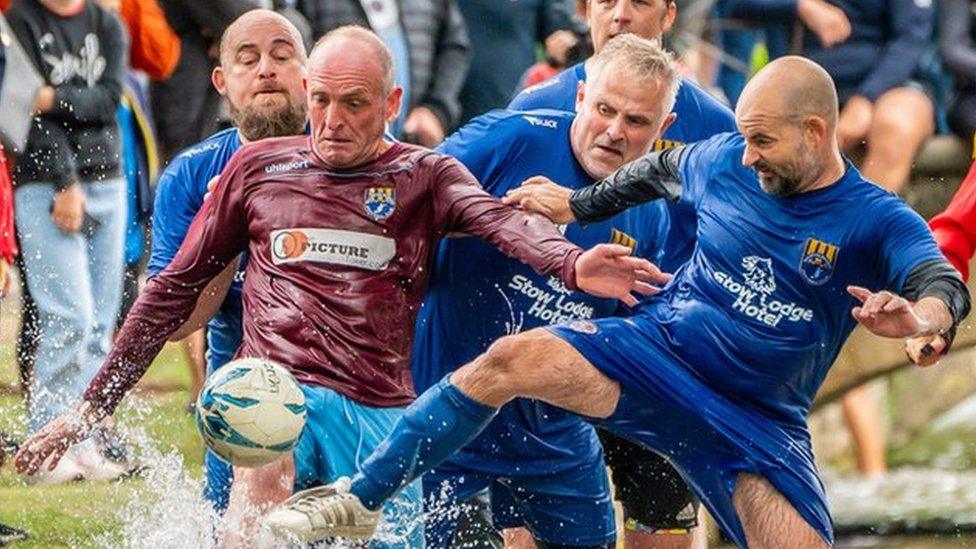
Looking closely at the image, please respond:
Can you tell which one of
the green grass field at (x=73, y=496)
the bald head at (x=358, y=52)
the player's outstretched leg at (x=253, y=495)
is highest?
the bald head at (x=358, y=52)

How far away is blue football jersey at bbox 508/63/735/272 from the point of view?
9.09m

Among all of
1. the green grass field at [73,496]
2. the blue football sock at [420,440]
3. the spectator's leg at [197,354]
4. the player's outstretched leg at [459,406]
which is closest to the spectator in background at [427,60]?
the spectator's leg at [197,354]

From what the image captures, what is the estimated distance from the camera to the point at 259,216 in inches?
317

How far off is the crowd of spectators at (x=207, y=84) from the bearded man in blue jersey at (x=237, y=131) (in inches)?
55.7

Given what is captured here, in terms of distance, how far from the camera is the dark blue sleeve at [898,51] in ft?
40.7

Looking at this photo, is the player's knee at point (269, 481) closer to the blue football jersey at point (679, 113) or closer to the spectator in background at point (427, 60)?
the blue football jersey at point (679, 113)

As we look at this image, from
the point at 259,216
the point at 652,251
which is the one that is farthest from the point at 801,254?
the point at 259,216

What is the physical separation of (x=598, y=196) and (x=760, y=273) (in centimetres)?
60

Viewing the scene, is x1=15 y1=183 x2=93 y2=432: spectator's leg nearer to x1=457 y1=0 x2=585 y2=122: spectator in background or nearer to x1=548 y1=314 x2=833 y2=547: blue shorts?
x1=457 y1=0 x2=585 y2=122: spectator in background

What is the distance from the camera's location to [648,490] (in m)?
9.48

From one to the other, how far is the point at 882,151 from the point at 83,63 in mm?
4218

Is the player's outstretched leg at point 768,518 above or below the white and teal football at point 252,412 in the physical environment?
below

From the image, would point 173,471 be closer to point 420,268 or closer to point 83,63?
point 420,268

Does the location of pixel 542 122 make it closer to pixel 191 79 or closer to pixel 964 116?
pixel 191 79
